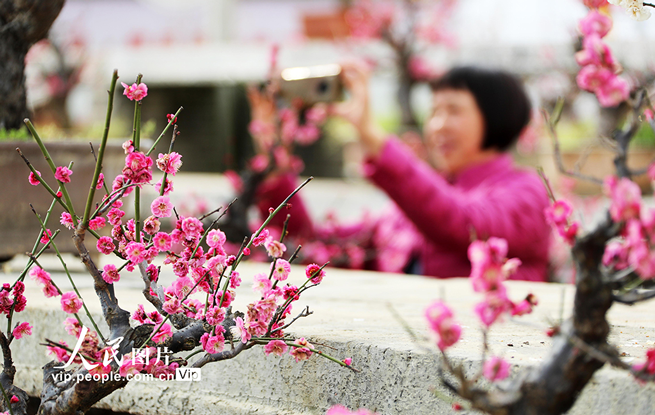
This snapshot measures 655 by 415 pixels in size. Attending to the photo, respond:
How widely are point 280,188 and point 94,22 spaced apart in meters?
11.8

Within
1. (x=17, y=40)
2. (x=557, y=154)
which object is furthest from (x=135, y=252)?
(x=17, y=40)

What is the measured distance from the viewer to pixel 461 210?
7.63 ft

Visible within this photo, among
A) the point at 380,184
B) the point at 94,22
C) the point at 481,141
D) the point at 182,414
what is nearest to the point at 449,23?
the point at 481,141

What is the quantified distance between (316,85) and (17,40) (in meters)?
1.22

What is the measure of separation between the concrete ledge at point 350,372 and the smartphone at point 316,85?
130 centimetres

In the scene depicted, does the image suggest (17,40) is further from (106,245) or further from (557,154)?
(557,154)

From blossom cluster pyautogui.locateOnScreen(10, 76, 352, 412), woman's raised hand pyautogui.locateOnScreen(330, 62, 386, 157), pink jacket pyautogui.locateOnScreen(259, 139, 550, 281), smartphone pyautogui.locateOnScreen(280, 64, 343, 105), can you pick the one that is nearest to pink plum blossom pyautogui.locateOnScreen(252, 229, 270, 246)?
blossom cluster pyautogui.locateOnScreen(10, 76, 352, 412)

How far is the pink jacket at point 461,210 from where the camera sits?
231 cm

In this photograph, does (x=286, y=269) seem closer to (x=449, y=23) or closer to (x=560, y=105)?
(x=560, y=105)

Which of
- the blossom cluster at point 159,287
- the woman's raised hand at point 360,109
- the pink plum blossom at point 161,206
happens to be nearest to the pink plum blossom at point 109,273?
the blossom cluster at point 159,287

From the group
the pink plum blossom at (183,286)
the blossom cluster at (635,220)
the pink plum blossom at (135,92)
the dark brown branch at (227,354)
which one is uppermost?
the pink plum blossom at (135,92)

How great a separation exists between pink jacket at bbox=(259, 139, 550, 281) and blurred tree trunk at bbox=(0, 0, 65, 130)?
117 centimetres

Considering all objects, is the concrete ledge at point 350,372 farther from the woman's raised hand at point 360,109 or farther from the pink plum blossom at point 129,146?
the woman's raised hand at point 360,109

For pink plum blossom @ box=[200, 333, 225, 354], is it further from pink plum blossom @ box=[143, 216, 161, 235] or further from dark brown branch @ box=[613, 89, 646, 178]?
dark brown branch @ box=[613, 89, 646, 178]
